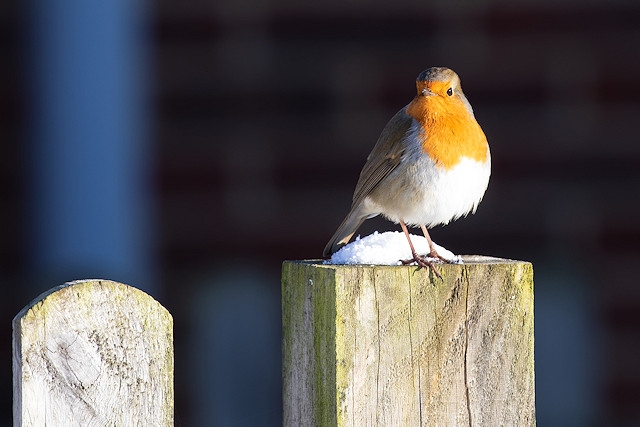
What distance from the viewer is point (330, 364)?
1.63 meters

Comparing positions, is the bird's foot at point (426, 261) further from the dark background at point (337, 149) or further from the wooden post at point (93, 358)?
the dark background at point (337, 149)

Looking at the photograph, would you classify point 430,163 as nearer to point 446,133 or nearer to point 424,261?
point 446,133

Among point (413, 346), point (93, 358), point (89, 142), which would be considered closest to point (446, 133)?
point (413, 346)

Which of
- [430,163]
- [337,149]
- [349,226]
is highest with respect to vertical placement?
[337,149]

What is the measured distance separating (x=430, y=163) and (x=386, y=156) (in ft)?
0.41

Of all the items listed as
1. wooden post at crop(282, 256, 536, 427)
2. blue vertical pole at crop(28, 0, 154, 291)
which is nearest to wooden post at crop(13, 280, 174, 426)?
wooden post at crop(282, 256, 536, 427)

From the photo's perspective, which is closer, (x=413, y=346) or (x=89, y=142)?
(x=413, y=346)

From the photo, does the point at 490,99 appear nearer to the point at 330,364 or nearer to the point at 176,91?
the point at 176,91

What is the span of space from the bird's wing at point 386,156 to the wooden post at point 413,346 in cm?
104

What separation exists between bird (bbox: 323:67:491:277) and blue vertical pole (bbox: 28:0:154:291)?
87.2 inches

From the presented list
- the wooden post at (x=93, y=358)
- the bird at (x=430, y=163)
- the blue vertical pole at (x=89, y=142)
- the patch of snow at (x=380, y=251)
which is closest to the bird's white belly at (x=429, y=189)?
the bird at (x=430, y=163)

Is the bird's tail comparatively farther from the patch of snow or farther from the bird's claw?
the bird's claw

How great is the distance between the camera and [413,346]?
166 centimetres

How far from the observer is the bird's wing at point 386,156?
2781 millimetres
